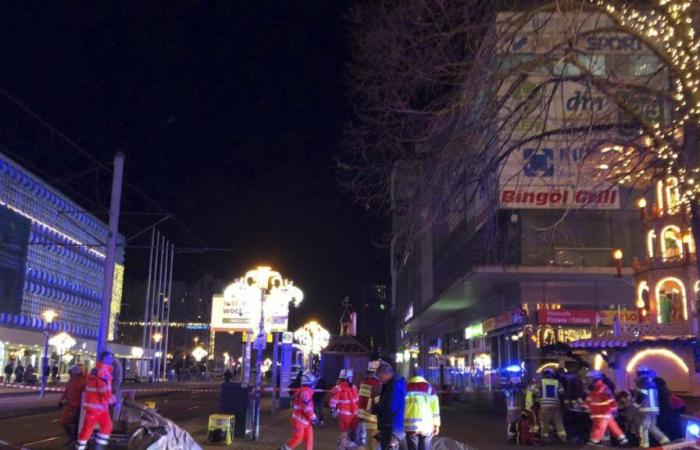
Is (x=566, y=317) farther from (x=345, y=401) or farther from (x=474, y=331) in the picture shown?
(x=345, y=401)

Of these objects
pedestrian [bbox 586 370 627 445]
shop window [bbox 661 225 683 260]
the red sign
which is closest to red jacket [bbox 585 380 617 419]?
pedestrian [bbox 586 370 627 445]

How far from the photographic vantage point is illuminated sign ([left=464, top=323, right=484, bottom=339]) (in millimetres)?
34650

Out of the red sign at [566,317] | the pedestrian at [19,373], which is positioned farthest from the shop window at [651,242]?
the pedestrian at [19,373]

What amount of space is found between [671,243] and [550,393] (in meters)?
9.23

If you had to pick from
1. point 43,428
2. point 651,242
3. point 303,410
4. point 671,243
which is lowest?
point 43,428

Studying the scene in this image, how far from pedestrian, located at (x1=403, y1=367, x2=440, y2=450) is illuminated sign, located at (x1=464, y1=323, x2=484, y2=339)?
2466 centimetres

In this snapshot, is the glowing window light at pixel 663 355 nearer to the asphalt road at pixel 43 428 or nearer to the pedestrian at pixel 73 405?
the asphalt road at pixel 43 428

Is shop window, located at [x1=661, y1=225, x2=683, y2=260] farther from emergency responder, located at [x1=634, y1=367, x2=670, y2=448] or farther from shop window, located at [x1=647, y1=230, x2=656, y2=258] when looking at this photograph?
emergency responder, located at [x1=634, y1=367, x2=670, y2=448]

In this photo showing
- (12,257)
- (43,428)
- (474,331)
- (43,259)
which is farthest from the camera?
(43,259)

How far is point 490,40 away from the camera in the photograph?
34.6 feet

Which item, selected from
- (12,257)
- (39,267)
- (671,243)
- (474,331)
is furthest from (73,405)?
(39,267)

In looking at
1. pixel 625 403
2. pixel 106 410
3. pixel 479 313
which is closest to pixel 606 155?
pixel 625 403

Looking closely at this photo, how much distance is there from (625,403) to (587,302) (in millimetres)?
12380

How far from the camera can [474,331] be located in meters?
36.3
